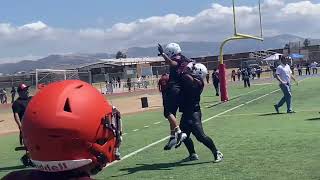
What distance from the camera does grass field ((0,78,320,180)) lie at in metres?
8.83

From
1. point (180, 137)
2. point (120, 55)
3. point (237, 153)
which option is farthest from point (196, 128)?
point (120, 55)

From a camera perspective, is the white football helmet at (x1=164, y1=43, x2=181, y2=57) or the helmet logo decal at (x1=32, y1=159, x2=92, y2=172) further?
the white football helmet at (x1=164, y1=43, x2=181, y2=57)

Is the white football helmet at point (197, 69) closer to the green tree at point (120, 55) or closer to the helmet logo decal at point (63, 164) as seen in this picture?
the helmet logo decal at point (63, 164)

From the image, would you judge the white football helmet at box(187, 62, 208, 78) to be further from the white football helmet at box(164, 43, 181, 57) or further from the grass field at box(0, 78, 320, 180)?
the grass field at box(0, 78, 320, 180)

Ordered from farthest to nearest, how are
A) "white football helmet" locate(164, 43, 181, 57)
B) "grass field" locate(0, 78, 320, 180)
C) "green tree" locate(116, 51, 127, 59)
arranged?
"green tree" locate(116, 51, 127, 59), "white football helmet" locate(164, 43, 181, 57), "grass field" locate(0, 78, 320, 180)

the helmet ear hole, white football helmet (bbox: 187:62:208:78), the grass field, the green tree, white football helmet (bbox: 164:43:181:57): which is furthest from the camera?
the green tree

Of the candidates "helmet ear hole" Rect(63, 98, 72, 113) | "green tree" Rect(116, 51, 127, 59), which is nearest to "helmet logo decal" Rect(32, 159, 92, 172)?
"helmet ear hole" Rect(63, 98, 72, 113)

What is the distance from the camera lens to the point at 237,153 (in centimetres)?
1061

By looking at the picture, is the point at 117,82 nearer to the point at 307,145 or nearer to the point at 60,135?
the point at 307,145

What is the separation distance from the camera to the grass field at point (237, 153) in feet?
29.0

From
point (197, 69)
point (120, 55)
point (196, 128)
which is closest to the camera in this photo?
point (196, 128)

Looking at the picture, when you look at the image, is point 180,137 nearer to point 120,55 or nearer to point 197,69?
point 197,69

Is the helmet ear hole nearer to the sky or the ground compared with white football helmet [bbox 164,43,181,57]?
nearer to the ground

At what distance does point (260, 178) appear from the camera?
8227 mm
